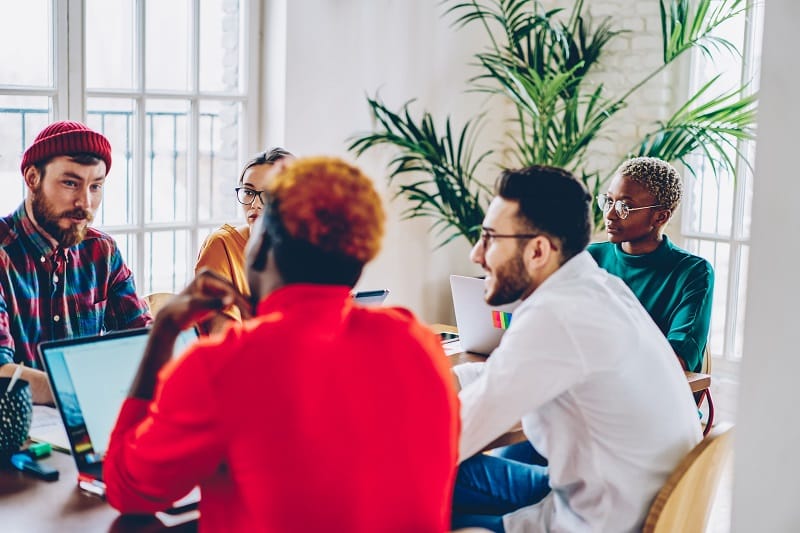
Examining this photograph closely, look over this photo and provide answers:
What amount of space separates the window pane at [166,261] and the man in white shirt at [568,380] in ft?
7.23

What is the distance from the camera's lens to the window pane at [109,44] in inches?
147

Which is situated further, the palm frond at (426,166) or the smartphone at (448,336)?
the palm frond at (426,166)

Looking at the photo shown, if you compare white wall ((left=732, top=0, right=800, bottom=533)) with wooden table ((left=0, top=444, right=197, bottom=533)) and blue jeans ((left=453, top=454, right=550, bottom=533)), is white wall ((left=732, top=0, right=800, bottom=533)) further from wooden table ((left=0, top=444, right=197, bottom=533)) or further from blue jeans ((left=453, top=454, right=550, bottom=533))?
wooden table ((left=0, top=444, right=197, bottom=533))

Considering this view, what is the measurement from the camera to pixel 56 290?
107 inches

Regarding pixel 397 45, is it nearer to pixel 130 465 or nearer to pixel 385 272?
pixel 385 272

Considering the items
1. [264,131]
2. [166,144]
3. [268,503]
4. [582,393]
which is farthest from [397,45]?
[268,503]

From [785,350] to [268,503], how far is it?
96 centimetres

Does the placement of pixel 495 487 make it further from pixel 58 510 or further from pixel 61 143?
pixel 61 143

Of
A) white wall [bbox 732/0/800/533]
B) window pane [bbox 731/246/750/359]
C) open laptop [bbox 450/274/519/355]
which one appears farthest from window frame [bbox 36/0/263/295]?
white wall [bbox 732/0/800/533]

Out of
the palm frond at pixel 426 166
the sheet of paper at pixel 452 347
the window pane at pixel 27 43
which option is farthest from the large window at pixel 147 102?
the sheet of paper at pixel 452 347

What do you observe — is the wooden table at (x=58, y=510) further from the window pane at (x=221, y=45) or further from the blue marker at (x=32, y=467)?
the window pane at (x=221, y=45)

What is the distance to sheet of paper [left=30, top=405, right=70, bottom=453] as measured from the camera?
2.04m

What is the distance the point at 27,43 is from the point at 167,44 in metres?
0.62

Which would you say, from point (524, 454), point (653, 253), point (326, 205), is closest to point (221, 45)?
point (653, 253)
